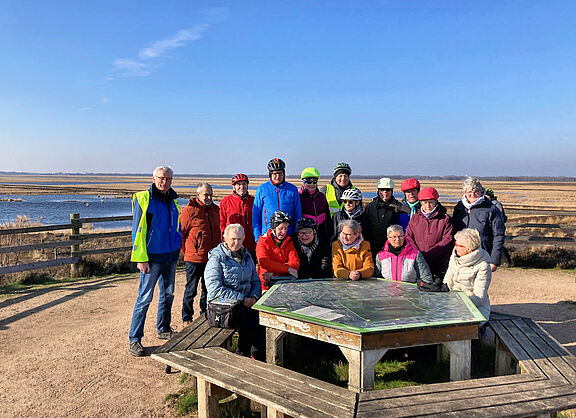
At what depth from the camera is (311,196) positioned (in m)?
5.59

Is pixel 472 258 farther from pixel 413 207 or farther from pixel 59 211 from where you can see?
pixel 59 211

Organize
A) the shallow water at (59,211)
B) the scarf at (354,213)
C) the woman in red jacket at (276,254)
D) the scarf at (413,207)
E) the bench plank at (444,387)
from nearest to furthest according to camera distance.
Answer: the bench plank at (444,387) → the woman in red jacket at (276,254) → the scarf at (354,213) → the scarf at (413,207) → the shallow water at (59,211)

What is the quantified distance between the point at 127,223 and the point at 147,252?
2359cm

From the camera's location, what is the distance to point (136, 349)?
185 inches

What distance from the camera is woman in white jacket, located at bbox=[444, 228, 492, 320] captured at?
3922 mm

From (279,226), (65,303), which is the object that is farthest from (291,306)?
(65,303)

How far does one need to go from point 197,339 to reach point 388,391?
1778 mm

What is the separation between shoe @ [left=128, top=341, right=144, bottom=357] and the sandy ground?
0.07 metres

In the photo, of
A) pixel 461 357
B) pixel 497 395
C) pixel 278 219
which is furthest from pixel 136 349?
pixel 497 395

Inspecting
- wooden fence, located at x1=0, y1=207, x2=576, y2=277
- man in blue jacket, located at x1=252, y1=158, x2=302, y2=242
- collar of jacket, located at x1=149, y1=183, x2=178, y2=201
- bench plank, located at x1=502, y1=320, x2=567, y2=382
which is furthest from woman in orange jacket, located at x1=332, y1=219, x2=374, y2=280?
wooden fence, located at x1=0, y1=207, x2=576, y2=277

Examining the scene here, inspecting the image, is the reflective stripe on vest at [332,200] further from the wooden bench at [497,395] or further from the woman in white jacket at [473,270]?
the wooden bench at [497,395]

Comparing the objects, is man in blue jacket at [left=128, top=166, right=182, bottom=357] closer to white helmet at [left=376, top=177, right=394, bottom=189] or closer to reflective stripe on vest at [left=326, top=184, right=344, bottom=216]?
reflective stripe on vest at [left=326, top=184, right=344, bottom=216]

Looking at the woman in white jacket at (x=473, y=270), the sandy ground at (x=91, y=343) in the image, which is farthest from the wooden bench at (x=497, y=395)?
the sandy ground at (x=91, y=343)

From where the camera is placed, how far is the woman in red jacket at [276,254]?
180 inches
